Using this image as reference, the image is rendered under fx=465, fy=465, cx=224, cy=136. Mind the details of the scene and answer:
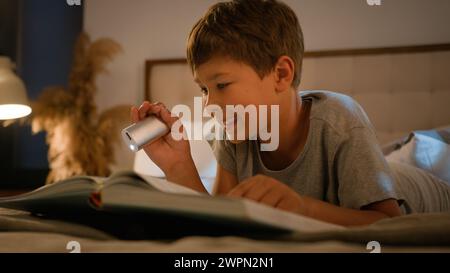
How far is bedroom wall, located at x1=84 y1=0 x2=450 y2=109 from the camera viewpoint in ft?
5.46

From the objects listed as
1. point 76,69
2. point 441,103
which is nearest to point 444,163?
point 441,103

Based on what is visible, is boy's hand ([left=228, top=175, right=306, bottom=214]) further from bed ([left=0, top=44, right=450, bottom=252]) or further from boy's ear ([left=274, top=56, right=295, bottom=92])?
bed ([left=0, top=44, right=450, bottom=252])

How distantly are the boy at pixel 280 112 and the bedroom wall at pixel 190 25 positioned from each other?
0.87 metres

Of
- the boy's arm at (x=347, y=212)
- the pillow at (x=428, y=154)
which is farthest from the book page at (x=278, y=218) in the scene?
the pillow at (x=428, y=154)

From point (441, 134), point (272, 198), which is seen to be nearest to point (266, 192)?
point (272, 198)

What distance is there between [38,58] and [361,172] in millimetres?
1961

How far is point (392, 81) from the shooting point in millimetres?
1733

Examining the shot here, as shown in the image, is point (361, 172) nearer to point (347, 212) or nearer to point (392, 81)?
point (347, 212)

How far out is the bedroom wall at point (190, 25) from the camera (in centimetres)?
167

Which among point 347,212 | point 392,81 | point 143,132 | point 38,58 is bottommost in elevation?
point 347,212

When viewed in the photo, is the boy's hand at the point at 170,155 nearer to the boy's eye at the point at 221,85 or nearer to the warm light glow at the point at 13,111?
the boy's eye at the point at 221,85

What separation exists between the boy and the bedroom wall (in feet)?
2.87
